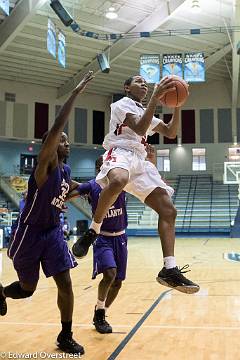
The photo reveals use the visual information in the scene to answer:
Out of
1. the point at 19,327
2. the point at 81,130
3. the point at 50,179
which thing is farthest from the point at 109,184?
the point at 81,130

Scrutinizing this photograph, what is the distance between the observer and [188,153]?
103 ft

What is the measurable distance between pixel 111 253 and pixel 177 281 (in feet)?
4.76

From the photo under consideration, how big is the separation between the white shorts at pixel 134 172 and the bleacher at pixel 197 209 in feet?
68.8

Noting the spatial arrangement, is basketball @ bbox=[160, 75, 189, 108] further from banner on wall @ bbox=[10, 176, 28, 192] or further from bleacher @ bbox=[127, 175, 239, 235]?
banner on wall @ bbox=[10, 176, 28, 192]

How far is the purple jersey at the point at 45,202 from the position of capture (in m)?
3.93

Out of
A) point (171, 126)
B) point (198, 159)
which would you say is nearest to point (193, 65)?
point (171, 126)

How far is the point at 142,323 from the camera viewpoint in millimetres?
5141

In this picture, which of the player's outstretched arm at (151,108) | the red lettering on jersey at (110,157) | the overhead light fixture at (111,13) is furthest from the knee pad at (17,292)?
the overhead light fixture at (111,13)

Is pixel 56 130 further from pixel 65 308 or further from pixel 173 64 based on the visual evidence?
pixel 173 64

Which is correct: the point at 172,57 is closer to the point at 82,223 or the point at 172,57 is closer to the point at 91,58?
the point at 91,58

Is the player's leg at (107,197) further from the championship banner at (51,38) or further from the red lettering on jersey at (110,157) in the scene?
the championship banner at (51,38)

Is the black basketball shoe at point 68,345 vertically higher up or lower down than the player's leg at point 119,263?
lower down

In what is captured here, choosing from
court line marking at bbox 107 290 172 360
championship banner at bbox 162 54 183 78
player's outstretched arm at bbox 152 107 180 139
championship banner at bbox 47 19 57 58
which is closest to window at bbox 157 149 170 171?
championship banner at bbox 162 54 183 78

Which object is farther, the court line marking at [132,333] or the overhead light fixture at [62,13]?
the overhead light fixture at [62,13]
